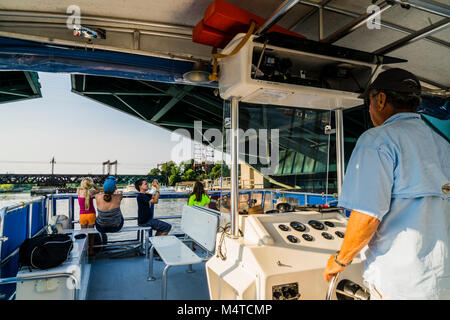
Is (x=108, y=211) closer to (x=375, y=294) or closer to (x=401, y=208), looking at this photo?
(x=375, y=294)

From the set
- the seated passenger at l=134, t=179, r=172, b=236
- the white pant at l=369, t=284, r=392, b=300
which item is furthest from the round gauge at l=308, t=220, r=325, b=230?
the seated passenger at l=134, t=179, r=172, b=236

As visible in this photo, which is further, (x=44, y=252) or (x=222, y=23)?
(x=44, y=252)

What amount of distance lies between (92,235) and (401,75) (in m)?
4.51

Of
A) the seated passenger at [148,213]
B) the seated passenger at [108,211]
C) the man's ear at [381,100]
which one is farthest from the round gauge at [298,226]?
the seated passenger at [108,211]

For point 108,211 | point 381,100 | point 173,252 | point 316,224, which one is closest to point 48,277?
point 173,252

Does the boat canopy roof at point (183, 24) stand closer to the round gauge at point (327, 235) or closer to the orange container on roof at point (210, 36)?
the orange container on roof at point (210, 36)

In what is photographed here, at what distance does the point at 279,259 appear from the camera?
1637 mm

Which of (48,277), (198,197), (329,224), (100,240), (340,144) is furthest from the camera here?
(198,197)

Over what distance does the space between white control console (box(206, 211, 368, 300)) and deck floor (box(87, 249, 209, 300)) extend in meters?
1.38

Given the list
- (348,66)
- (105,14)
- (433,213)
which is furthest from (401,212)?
(105,14)

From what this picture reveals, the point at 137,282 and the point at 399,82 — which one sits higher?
the point at 399,82

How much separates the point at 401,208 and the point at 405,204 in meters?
0.02

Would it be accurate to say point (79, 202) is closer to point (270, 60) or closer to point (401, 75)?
point (270, 60)

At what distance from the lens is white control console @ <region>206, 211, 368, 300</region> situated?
1556 mm
